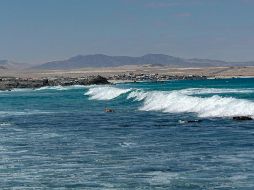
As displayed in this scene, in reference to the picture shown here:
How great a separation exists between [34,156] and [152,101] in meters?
41.0

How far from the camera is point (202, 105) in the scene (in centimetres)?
5647

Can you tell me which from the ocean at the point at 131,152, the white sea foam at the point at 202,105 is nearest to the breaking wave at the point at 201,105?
the white sea foam at the point at 202,105

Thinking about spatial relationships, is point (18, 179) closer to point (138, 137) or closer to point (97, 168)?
point (97, 168)

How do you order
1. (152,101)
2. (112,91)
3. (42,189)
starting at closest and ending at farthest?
(42,189) < (152,101) < (112,91)

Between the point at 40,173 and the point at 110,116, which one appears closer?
the point at 40,173

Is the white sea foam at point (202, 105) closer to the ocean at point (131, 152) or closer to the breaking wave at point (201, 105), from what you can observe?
the breaking wave at point (201, 105)

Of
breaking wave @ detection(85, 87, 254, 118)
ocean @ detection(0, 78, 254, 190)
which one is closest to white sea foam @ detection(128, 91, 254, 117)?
breaking wave @ detection(85, 87, 254, 118)

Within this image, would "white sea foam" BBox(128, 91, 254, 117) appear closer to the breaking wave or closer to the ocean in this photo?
the breaking wave

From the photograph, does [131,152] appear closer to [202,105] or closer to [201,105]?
[202,105]

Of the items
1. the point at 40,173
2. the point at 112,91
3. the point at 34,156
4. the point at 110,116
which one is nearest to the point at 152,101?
the point at 110,116

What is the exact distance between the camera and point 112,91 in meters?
99.1

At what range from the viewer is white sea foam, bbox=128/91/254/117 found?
49.1 meters

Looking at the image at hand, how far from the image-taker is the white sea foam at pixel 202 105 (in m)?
49.1

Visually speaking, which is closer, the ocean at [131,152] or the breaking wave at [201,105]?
the ocean at [131,152]
